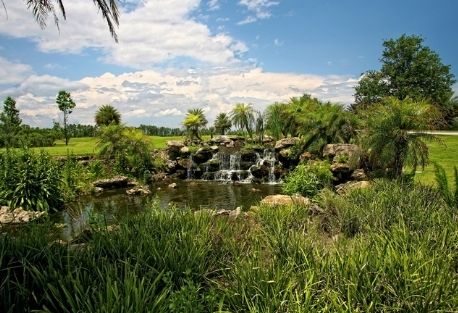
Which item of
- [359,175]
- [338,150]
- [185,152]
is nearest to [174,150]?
[185,152]

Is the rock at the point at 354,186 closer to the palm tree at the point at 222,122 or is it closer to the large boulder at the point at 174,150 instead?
the large boulder at the point at 174,150

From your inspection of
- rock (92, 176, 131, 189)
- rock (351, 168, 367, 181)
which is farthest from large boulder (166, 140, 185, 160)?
rock (351, 168, 367, 181)

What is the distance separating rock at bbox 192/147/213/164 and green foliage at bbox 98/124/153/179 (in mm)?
3874

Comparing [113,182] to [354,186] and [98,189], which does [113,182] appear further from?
[354,186]

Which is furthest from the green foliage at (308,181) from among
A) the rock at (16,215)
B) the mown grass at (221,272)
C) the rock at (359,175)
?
the rock at (16,215)

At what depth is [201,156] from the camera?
2850 centimetres

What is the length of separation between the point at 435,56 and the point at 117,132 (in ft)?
104

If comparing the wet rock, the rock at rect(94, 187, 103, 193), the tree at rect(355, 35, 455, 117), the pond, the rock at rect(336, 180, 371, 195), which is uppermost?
the tree at rect(355, 35, 455, 117)

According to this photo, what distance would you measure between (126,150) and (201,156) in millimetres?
5891

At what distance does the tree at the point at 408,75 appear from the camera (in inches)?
1371

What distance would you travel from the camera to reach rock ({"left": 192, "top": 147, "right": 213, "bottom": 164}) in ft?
93.4

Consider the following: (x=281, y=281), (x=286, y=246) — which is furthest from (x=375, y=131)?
(x=281, y=281)

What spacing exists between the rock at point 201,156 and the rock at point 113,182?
684 centimetres

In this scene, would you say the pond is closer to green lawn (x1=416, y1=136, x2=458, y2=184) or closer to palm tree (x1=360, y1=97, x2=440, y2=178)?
palm tree (x1=360, y1=97, x2=440, y2=178)
